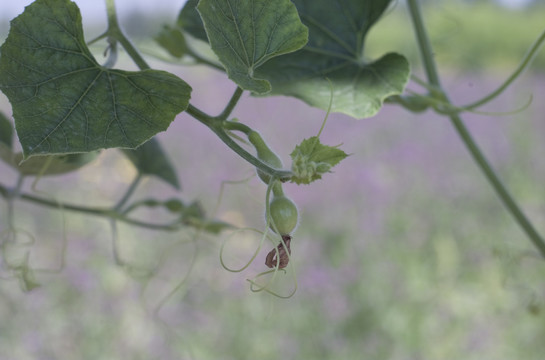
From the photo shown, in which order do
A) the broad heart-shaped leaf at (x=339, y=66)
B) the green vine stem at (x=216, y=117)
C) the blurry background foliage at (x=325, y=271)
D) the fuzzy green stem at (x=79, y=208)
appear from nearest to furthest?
the green vine stem at (x=216, y=117)
the broad heart-shaped leaf at (x=339, y=66)
the fuzzy green stem at (x=79, y=208)
the blurry background foliage at (x=325, y=271)

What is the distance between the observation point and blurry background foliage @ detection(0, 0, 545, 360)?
5.38ft

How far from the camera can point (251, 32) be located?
0.27 meters

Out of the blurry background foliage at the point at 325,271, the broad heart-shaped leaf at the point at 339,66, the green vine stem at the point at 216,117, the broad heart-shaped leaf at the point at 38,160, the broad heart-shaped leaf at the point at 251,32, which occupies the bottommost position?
the blurry background foliage at the point at 325,271

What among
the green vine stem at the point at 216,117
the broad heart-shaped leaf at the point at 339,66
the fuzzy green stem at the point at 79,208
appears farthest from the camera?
the fuzzy green stem at the point at 79,208

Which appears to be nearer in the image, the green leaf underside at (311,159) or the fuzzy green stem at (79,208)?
the green leaf underside at (311,159)

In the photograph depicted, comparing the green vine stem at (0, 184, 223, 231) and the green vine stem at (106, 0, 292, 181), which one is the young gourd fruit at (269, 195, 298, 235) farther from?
the green vine stem at (0, 184, 223, 231)

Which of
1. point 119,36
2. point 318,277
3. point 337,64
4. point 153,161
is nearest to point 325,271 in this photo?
point 318,277

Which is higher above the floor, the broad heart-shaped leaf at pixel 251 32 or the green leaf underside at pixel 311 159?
the broad heart-shaped leaf at pixel 251 32

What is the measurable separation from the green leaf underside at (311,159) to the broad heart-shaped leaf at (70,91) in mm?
57

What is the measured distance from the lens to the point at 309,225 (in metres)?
2.09

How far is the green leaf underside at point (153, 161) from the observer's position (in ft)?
1.77

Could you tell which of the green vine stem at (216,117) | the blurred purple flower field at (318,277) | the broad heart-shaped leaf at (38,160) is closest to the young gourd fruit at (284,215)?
the green vine stem at (216,117)

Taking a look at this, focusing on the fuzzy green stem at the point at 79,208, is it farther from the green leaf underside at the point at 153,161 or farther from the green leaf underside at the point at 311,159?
the green leaf underside at the point at 311,159

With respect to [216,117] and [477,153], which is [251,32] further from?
[477,153]
